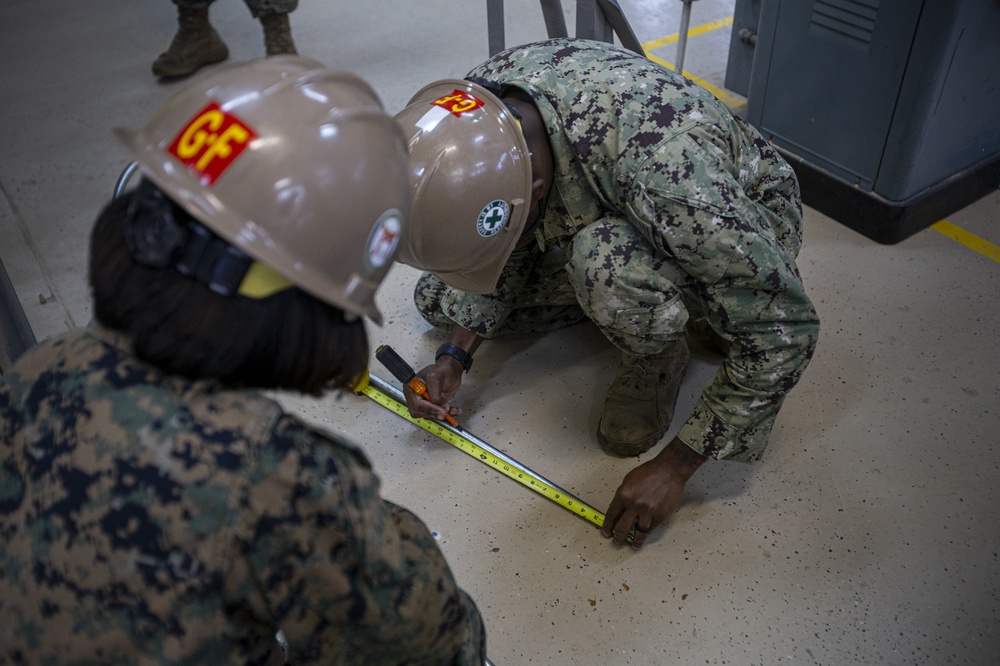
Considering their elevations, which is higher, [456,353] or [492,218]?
[492,218]

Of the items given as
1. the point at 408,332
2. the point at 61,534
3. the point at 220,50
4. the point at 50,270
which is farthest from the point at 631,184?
the point at 220,50

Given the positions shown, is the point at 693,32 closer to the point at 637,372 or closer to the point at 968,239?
the point at 968,239

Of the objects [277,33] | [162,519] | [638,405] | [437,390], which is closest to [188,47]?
[277,33]

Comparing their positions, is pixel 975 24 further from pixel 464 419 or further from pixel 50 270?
pixel 50 270

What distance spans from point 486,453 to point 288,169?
4.79 feet

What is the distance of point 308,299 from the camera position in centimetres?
104

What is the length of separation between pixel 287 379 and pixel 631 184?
1124mm

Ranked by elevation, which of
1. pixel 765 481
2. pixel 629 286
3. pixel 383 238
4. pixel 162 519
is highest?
pixel 383 238

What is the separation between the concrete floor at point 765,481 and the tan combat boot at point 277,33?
1201 mm

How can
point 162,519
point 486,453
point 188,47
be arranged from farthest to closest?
point 188,47, point 486,453, point 162,519

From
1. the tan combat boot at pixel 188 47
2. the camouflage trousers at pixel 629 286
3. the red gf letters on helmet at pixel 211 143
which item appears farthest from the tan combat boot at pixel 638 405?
the tan combat boot at pixel 188 47

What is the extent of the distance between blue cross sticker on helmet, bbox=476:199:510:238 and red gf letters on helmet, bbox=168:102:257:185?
2.65 ft

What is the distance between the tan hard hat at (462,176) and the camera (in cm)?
173

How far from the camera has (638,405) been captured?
92.7 inches
